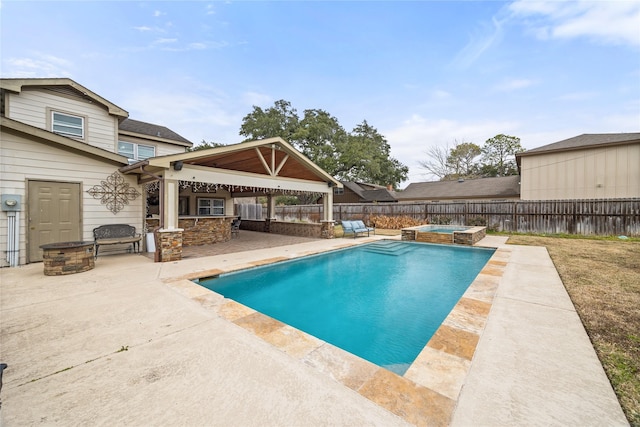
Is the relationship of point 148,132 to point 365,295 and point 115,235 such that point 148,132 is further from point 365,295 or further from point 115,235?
point 365,295

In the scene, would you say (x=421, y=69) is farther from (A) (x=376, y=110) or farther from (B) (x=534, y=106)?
(B) (x=534, y=106)

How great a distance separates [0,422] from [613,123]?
3077 centimetres

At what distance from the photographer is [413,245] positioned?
1095cm

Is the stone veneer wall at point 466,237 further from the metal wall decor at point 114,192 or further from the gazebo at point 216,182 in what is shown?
the metal wall decor at point 114,192

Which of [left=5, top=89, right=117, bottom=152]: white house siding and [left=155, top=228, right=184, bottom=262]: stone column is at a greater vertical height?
[left=5, top=89, right=117, bottom=152]: white house siding

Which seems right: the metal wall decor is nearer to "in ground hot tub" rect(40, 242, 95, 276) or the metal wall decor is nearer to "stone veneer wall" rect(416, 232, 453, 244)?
"in ground hot tub" rect(40, 242, 95, 276)

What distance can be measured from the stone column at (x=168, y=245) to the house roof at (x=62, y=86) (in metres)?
5.92

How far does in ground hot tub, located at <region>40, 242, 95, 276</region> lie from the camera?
543cm

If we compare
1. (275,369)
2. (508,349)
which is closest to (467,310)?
(508,349)

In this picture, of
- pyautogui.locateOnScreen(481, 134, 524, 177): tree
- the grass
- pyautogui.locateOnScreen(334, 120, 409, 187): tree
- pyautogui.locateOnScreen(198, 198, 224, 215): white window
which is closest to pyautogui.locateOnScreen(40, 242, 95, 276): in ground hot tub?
pyautogui.locateOnScreen(198, 198, 224, 215): white window

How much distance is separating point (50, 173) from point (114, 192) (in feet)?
4.83

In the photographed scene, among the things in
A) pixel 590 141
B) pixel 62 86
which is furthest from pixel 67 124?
pixel 590 141

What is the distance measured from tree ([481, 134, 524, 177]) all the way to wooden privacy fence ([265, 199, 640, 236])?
22836 millimetres

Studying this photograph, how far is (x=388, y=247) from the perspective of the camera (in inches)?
408
